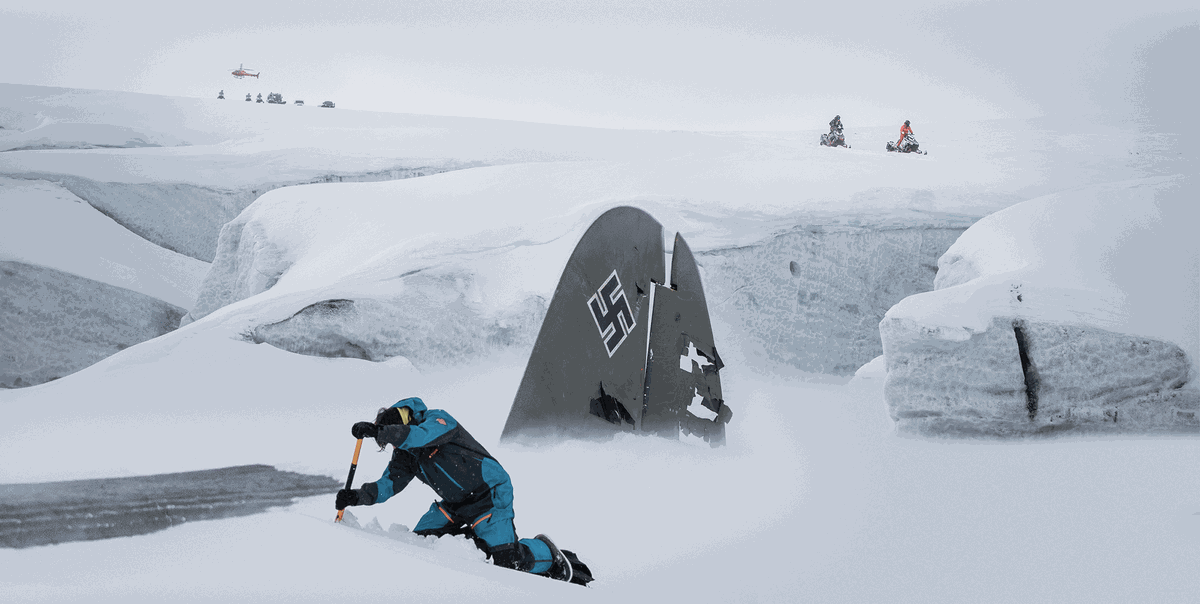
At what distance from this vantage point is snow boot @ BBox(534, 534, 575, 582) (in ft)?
8.27

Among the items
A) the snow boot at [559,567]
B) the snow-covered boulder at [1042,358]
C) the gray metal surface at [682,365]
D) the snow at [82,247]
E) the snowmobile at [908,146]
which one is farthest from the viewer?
the snowmobile at [908,146]

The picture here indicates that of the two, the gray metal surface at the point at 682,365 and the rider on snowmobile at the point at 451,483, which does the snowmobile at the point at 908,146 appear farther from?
the rider on snowmobile at the point at 451,483

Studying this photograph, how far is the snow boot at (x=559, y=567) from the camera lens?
8.27 feet

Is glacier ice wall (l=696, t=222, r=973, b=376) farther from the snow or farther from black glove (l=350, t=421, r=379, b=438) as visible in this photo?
the snow

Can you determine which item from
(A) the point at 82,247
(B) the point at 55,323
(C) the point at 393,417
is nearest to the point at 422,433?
(C) the point at 393,417

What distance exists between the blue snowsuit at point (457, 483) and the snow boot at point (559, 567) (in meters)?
0.08

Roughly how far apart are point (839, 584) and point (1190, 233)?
4883 mm

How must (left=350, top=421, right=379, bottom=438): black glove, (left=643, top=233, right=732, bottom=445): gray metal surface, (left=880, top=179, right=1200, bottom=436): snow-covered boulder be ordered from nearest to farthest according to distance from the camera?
1. (left=350, top=421, right=379, bottom=438): black glove
2. (left=643, top=233, right=732, bottom=445): gray metal surface
3. (left=880, top=179, right=1200, bottom=436): snow-covered boulder

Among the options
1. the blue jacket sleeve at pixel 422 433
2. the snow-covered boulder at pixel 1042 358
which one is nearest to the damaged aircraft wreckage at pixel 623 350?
the blue jacket sleeve at pixel 422 433

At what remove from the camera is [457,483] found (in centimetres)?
239

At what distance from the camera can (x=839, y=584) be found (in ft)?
9.96

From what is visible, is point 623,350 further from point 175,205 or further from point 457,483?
point 175,205

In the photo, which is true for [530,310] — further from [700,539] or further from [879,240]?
[879,240]

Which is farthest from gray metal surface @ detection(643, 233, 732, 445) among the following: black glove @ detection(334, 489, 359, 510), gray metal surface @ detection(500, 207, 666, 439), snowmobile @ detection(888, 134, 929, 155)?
snowmobile @ detection(888, 134, 929, 155)
